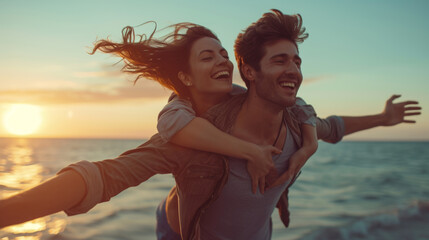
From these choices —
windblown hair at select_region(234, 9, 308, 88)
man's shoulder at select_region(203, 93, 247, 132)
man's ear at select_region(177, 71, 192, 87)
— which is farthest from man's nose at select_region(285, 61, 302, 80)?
man's ear at select_region(177, 71, 192, 87)

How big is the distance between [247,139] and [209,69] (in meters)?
0.62

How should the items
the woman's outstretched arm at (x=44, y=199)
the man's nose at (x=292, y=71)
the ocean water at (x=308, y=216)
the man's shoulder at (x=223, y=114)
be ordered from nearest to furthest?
1. the woman's outstretched arm at (x=44, y=199)
2. the man's nose at (x=292, y=71)
3. the man's shoulder at (x=223, y=114)
4. the ocean water at (x=308, y=216)

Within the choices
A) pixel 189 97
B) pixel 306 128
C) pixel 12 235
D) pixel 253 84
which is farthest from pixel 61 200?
pixel 12 235

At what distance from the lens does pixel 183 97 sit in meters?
2.92

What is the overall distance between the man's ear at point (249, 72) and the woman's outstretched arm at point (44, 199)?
4.83 ft

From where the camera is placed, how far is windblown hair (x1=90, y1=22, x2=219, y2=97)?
9.52 feet

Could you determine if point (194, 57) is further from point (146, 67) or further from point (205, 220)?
point (205, 220)

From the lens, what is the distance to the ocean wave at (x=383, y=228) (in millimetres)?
6719

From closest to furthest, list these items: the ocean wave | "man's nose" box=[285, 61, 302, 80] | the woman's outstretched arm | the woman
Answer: the woman's outstretched arm → the woman → "man's nose" box=[285, 61, 302, 80] → the ocean wave

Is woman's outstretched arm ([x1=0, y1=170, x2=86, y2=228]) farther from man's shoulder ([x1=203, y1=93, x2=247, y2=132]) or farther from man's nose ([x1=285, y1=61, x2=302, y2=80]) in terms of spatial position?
man's nose ([x1=285, y1=61, x2=302, y2=80])

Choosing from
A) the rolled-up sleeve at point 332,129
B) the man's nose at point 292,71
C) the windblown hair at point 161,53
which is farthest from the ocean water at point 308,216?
the man's nose at point 292,71

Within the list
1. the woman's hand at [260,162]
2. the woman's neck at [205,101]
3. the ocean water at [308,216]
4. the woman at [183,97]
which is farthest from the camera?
the ocean water at [308,216]

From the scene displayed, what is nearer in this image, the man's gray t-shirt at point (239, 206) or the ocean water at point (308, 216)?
the man's gray t-shirt at point (239, 206)

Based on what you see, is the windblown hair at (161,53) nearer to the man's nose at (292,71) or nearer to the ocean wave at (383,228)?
the man's nose at (292,71)
